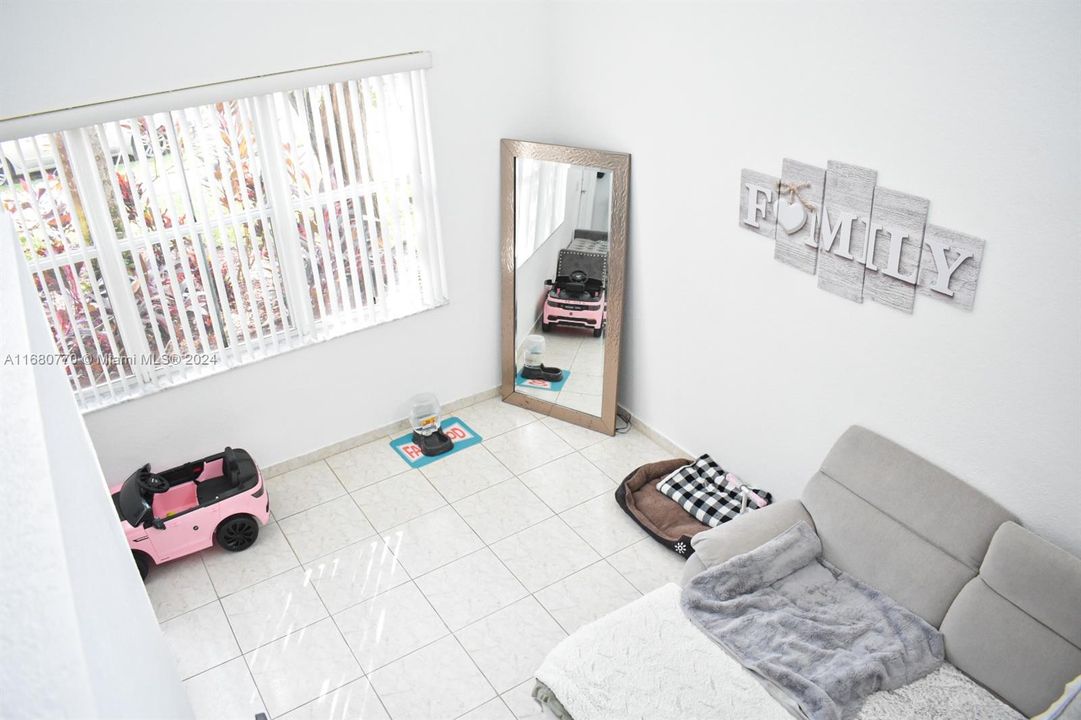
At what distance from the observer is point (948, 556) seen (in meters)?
2.90

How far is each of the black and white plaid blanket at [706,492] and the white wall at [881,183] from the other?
108 mm

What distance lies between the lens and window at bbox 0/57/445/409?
357 cm

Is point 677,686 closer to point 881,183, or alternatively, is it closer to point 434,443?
point 881,183

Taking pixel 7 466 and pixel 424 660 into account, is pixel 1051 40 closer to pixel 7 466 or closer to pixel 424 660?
pixel 7 466

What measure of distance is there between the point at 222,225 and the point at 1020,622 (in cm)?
375

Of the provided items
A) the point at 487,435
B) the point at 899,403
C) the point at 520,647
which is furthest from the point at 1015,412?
the point at 487,435

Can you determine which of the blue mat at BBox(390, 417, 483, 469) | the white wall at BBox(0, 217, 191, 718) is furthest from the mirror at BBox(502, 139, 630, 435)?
the white wall at BBox(0, 217, 191, 718)

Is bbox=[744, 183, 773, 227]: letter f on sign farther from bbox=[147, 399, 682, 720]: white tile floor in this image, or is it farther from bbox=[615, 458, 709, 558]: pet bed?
bbox=[147, 399, 682, 720]: white tile floor

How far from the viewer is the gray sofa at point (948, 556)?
2586 mm

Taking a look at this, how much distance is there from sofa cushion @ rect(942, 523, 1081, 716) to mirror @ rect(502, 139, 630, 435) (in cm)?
231

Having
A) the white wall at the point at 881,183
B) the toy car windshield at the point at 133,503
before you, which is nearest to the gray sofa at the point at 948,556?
the white wall at the point at 881,183

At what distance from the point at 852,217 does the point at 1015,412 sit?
3.10 ft

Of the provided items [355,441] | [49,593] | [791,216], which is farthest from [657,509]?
[49,593]

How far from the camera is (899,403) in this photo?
3188 mm
